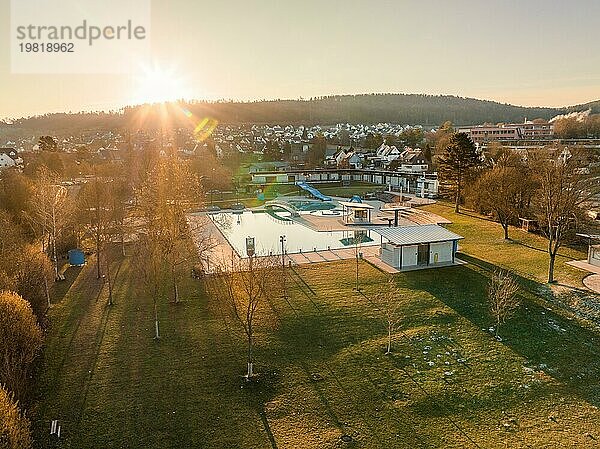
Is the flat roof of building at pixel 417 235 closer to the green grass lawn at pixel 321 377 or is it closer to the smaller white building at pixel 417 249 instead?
the smaller white building at pixel 417 249

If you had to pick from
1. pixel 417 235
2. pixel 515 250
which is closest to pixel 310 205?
pixel 417 235

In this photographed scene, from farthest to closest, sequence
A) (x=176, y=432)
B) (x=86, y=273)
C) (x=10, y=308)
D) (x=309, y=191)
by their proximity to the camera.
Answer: (x=309, y=191)
(x=86, y=273)
(x=10, y=308)
(x=176, y=432)

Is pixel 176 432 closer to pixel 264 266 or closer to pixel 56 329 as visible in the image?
pixel 264 266

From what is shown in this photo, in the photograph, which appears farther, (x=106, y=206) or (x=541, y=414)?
(x=106, y=206)

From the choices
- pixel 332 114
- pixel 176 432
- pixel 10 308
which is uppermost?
pixel 332 114

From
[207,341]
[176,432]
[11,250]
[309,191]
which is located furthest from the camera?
[309,191]

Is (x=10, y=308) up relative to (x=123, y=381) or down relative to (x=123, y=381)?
up

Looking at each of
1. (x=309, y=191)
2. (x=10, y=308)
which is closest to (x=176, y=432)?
(x=10, y=308)

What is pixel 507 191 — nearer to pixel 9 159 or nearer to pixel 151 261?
pixel 151 261
